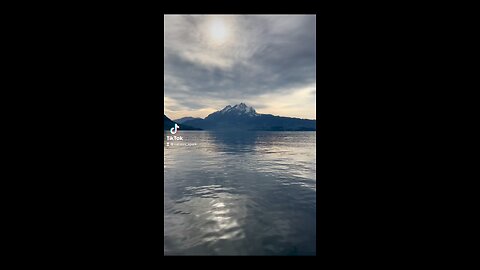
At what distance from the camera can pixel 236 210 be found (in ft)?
18.0
